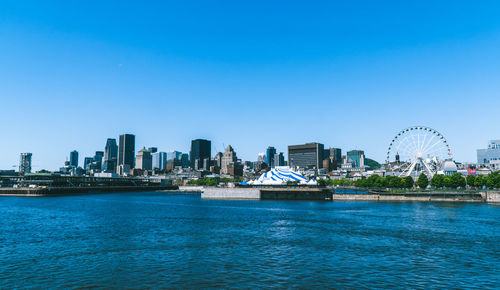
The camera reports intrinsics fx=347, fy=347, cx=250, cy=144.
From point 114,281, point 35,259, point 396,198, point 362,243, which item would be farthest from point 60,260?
point 396,198

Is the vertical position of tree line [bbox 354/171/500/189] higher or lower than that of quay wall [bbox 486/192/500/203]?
higher

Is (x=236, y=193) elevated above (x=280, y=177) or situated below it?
below

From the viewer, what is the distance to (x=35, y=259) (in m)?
36.1

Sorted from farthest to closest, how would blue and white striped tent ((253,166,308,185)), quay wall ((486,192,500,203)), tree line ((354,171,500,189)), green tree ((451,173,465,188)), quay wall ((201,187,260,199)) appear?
1. blue and white striped tent ((253,166,308,185))
2. quay wall ((201,187,260,199))
3. green tree ((451,173,465,188))
4. tree line ((354,171,500,189))
5. quay wall ((486,192,500,203))

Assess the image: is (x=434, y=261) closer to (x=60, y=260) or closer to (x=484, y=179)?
(x=60, y=260)

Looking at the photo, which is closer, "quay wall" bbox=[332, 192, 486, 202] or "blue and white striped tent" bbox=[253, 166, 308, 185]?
"quay wall" bbox=[332, 192, 486, 202]

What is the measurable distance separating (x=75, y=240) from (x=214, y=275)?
2612 centimetres

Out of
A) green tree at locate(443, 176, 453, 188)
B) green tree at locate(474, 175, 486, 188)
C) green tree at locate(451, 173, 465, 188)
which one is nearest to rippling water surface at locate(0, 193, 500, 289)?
green tree at locate(451, 173, 465, 188)

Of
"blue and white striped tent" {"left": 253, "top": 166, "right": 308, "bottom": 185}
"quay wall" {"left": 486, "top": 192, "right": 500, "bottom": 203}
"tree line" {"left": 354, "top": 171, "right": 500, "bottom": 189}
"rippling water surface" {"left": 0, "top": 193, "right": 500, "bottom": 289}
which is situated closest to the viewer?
"rippling water surface" {"left": 0, "top": 193, "right": 500, "bottom": 289}

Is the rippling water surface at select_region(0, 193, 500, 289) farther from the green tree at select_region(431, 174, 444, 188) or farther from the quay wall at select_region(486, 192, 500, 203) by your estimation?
the green tree at select_region(431, 174, 444, 188)

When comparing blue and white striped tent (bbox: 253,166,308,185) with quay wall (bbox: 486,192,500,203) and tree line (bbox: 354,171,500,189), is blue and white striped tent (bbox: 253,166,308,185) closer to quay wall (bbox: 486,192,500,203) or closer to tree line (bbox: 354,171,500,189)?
tree line (bbox: 354,171,500,189)

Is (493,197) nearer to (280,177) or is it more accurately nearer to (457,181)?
(457,181)

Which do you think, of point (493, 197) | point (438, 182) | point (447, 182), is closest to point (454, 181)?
point (447, 182)

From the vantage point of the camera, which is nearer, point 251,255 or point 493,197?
point 251,255
